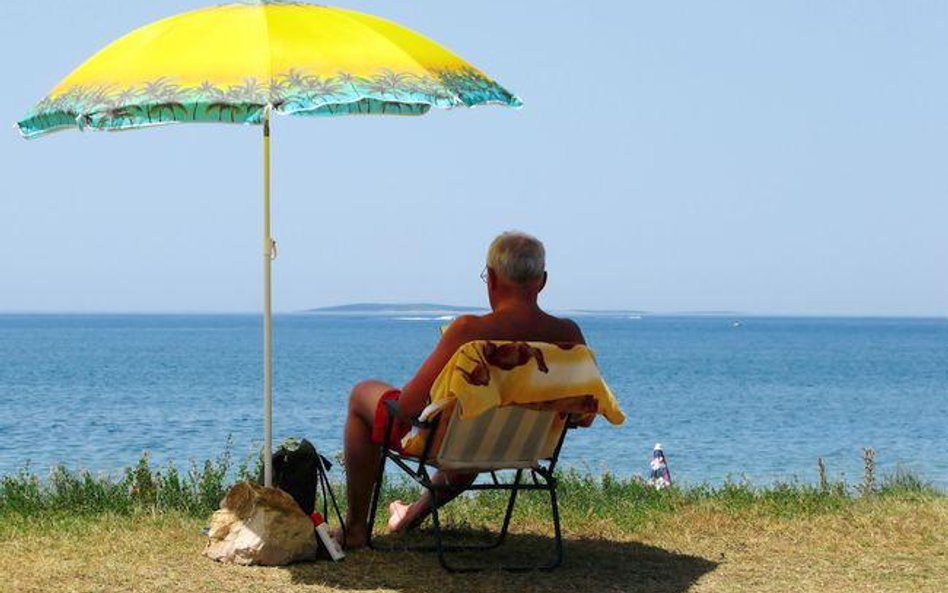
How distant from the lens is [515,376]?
5.66 metres

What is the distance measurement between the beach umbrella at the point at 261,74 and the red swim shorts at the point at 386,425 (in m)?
0.50

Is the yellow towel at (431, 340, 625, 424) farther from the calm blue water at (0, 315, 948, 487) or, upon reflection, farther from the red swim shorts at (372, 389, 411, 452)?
the calm blue water at (0, 315, 948, 487)

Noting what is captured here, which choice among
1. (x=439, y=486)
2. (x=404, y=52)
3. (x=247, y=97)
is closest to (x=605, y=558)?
(x=439, y=486)

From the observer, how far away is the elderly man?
225 inches

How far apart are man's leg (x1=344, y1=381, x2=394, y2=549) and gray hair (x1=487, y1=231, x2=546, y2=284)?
715 millimetres

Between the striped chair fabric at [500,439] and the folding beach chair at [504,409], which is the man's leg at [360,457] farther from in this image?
the striped chair fabric at [500,439]

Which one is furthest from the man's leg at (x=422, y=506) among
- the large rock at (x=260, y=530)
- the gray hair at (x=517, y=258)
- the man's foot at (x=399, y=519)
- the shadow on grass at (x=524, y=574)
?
the gray hair at (x=517, y=258)

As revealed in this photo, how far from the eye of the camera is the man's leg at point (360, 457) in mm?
6086

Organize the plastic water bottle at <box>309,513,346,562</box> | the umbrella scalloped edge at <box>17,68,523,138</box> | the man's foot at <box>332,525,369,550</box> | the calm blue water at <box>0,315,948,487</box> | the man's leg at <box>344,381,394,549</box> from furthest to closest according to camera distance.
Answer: the calm blue water at <box>0,315,948,487</box> < the man's foot at <box>332,525,369,550</box> < the plastic water bottle at <box>309,513,346,562</box> < the man's leg at <box>344,381,394,549</box> < the umbrella scalloped edge at <box>17,68,523,138</box>

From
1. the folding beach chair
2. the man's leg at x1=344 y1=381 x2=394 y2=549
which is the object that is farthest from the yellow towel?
the man's leg at x1=344 y1=381 x2=394 y2=549

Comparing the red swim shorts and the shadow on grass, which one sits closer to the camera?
the shadow on grass

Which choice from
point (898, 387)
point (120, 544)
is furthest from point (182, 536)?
point (898, 387)

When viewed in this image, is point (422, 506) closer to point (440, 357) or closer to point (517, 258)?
point (440, 357)

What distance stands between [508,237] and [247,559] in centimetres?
175
